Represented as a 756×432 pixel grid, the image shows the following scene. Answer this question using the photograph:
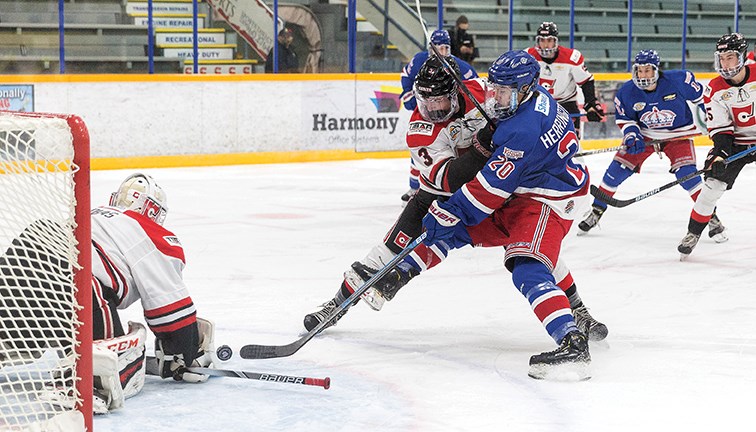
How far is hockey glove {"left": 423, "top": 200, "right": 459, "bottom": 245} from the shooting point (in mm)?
3068

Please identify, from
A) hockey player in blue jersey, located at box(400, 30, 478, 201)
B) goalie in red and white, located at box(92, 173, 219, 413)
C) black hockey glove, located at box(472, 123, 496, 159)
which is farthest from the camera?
hockey player in blue jersey, located at box(400, 30, 478, 201)

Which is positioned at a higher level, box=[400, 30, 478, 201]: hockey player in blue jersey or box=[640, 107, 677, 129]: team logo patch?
box=[400, 30, 478, 201]: hockey player in blue jersey

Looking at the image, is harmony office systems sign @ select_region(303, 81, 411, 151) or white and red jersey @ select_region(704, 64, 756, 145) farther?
Result: harmony office systems sign @ select_region(303, 81, 411, 151)

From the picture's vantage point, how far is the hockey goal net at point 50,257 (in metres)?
2.13

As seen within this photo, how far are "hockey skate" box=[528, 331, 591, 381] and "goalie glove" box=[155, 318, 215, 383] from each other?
34.1 inches

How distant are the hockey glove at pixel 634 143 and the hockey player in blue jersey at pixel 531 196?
2352mm

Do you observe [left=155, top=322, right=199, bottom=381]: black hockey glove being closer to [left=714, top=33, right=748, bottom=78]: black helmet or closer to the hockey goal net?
the hockey goal net

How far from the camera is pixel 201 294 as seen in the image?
158 inches

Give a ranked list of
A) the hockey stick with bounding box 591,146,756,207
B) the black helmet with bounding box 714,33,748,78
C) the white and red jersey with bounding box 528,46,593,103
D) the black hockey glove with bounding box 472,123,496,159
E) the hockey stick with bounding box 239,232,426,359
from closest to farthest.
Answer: the hockey stick with bounding box 239,232,426,359 → the black hockey glove with bounding box 472,123,496,159 → the black helmet with bounding box 714,33,748,78 → the hockey stick with bounding box 591,146,756,207 → the white and red jersey with bounding box 528,46,593,103

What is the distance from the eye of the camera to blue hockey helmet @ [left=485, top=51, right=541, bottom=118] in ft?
9.75

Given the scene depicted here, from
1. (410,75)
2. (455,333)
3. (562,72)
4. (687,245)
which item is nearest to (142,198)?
(455,333)

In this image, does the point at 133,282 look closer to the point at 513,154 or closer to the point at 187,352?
the point at 187,352

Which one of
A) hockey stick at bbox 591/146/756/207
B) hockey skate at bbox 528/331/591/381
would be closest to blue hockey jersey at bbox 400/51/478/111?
hockey stick at bbox 591/146/756/207

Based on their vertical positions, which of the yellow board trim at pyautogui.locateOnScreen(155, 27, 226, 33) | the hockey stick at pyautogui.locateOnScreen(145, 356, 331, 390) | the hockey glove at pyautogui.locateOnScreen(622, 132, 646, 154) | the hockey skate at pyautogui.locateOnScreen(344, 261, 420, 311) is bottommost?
the hockey stick at pyautogui.locateOnScreen(145, 356, 331, 390)
